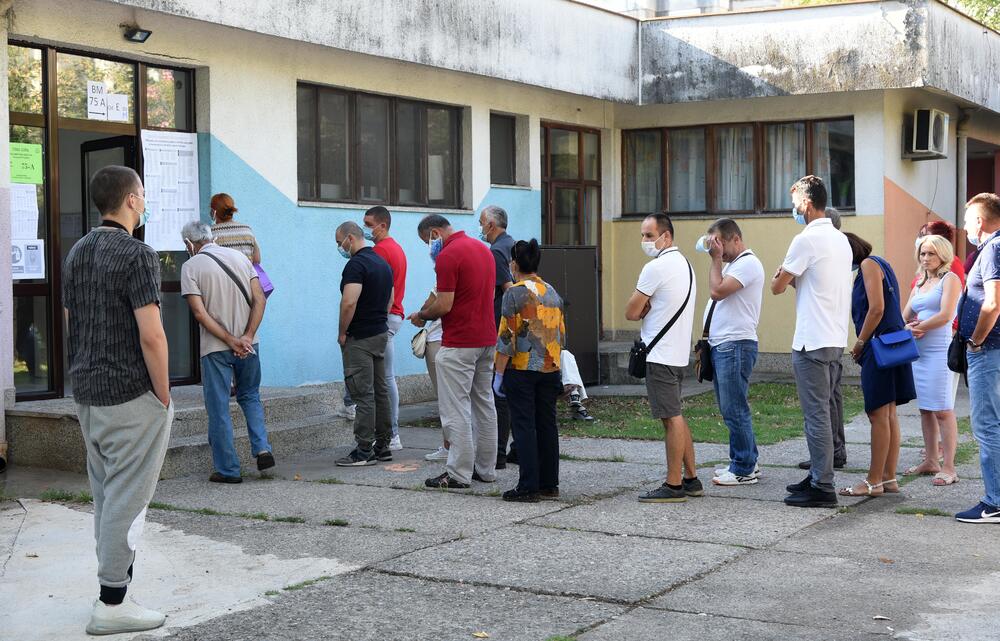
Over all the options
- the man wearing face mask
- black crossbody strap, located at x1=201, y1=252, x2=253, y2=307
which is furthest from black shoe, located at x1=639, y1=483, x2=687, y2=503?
the man wearing face mask

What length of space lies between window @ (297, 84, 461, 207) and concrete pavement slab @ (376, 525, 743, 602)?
22.7 feet

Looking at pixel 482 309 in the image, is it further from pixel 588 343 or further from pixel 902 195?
pixel 902 195

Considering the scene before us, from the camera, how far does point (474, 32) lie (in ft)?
46.4

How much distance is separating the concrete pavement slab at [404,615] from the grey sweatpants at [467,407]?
2.54 m

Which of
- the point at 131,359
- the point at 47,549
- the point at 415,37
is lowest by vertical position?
the point at 47,549

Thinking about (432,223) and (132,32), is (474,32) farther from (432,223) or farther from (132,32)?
(432,223)

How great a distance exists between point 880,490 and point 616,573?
2798mm

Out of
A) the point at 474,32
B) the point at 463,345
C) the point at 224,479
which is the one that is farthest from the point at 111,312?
the point at 474,32

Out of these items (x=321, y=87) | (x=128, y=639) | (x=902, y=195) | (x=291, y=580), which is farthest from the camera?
(x=902, y=195)

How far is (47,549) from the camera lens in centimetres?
705

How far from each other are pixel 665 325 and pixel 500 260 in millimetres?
2026

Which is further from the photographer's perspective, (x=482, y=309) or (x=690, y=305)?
(x=482, y=309)

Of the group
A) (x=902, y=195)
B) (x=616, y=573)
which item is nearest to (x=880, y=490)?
(x=616, y=573)

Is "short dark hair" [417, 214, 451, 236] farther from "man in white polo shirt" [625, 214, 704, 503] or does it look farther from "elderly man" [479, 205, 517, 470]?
"man in white polo shirt" [625, 214, 704, 503]
